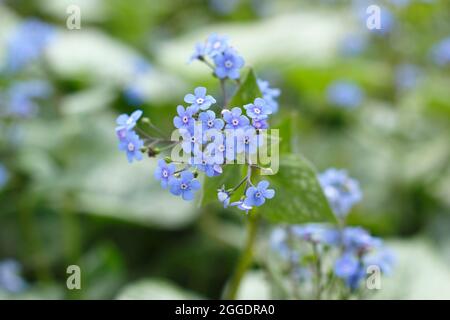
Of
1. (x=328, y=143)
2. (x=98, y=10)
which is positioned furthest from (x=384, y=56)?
(x=98, y=10)

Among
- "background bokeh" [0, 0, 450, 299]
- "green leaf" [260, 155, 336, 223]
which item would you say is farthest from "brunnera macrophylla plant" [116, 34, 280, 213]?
"background bokeh" [0, 0, 450, 299]

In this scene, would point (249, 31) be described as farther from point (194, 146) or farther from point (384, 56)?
point (194, 146)

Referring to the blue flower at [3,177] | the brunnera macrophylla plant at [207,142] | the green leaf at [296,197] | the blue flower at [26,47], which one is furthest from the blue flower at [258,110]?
the blue flower at [26,47]

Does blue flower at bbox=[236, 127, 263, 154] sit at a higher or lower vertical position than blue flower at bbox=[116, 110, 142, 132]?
lower

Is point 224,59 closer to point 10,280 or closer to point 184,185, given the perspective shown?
point 184,185

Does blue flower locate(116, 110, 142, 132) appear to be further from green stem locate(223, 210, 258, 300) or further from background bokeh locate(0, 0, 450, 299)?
background bokeh locate(0, 0, 450, 299)
